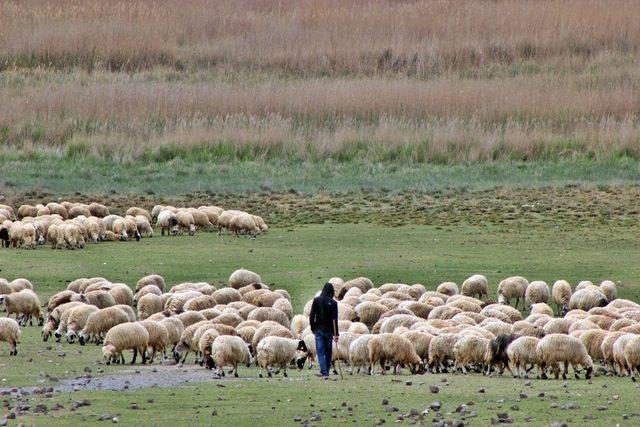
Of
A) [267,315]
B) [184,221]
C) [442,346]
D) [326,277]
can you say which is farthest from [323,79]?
[442,346]

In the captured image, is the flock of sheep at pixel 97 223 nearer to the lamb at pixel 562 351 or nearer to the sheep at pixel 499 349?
the sheep at pixel 499 349

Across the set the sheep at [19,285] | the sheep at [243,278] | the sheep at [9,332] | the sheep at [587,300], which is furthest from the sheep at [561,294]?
the sheep at [9,332]

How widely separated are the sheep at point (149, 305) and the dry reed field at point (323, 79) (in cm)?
2563

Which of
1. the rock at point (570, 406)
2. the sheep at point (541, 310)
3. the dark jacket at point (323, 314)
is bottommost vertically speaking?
the rock at point (570, 406)

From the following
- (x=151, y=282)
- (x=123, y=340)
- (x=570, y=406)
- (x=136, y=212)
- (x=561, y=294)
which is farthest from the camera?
(x=136, y=212)

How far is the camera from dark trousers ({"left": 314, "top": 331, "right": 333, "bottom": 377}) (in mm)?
18750

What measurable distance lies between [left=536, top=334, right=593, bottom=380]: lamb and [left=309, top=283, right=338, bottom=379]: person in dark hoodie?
2.91 metres

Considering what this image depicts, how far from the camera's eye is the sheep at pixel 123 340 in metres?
19.8

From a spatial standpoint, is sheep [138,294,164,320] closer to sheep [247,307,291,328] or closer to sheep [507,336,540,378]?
sheep [247,307,291,328]

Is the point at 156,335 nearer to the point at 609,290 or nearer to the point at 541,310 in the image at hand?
the point at 541,310

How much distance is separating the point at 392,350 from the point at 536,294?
26.5ft

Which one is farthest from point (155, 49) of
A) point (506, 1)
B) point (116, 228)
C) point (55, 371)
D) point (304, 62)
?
point (55, 371)

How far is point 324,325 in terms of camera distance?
1870cm

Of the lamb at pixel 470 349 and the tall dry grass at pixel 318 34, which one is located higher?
the tall dry grass at pixel 318 34
